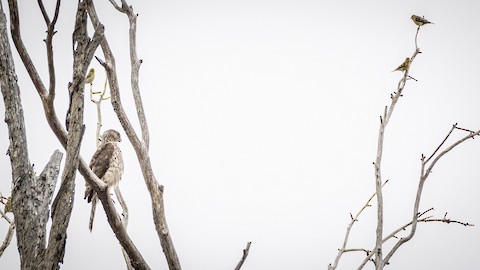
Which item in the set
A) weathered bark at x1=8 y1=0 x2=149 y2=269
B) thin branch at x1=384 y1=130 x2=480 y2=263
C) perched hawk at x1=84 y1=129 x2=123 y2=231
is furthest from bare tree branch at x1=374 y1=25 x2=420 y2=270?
perched hawk at x1=84 y1=129 x2=123 y2=231

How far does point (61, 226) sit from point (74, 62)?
2.49ft

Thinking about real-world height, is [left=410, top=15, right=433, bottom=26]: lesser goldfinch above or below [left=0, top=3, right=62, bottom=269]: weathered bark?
above

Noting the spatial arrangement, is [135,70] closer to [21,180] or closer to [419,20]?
[21,180]

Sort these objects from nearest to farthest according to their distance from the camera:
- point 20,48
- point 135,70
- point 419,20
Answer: point 20,48 < point 135,70 < point 419,20

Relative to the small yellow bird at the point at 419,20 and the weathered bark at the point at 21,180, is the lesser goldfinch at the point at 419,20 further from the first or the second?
the weathered bark at the point at 21,180

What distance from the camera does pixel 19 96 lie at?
1.86 m

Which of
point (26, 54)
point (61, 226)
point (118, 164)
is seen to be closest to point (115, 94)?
point (26, 54)

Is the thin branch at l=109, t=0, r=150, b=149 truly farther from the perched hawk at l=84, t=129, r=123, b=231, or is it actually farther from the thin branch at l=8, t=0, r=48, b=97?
the perched hawk at l=84, t=129, r=123, b=231

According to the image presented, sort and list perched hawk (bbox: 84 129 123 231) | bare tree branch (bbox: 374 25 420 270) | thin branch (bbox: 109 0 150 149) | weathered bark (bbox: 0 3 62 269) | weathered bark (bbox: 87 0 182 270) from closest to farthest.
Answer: weathered bark (bbox: 0 3 62 269) < bare tree branch (bbox: 374 25 420 270) < weathered bark (bbox: 87 0 182 270) < thin branch (bbox: 109 0 150 149) < perched hawk (bbox: 84 129 123 231)

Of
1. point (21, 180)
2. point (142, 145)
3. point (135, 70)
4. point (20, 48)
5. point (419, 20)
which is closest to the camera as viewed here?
point (21, 180)

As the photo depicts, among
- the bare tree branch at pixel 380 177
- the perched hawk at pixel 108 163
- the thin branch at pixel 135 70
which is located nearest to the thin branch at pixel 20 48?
the thin branch at pixel 135 70

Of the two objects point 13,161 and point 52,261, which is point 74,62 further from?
point 52,261

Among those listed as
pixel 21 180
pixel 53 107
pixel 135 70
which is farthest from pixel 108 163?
pixel 21 180

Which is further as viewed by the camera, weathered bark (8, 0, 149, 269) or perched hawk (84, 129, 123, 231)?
perched hawk (84, 129, 123, 231)
